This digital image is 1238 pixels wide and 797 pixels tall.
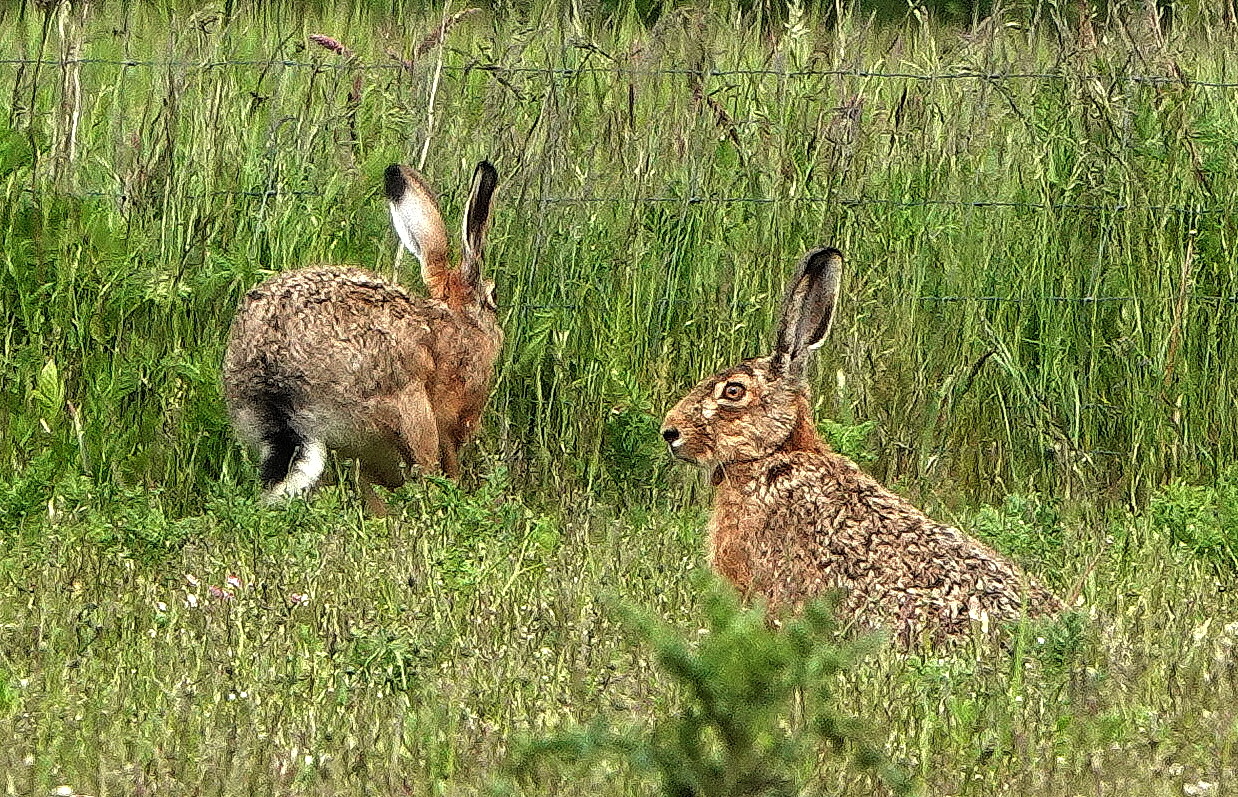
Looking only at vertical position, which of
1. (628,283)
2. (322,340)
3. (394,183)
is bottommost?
(322,340)

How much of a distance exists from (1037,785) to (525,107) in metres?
4.98

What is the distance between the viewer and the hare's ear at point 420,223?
24.0 feet

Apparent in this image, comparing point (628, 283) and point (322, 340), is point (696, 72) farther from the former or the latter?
point (322, 340)

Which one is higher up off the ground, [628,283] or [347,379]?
[628,283]

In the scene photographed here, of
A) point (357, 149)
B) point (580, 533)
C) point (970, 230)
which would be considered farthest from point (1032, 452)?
point (357, 149)

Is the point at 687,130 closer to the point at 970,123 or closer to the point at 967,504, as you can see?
the point at 970,123

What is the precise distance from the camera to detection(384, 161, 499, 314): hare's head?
Result: 24.0 ft

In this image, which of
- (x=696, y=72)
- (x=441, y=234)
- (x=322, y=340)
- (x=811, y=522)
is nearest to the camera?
(x=811, y=522)

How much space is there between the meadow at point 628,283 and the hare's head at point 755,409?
15.4 inches

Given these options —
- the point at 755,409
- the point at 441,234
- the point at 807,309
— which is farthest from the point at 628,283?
the point at 755,409

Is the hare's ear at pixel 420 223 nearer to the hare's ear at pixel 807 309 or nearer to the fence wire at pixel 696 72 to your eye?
the fence wire at pixel 696 72

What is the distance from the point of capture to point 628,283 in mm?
7523

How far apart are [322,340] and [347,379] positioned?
16cm

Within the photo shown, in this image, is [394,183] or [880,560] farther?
[394,183]
